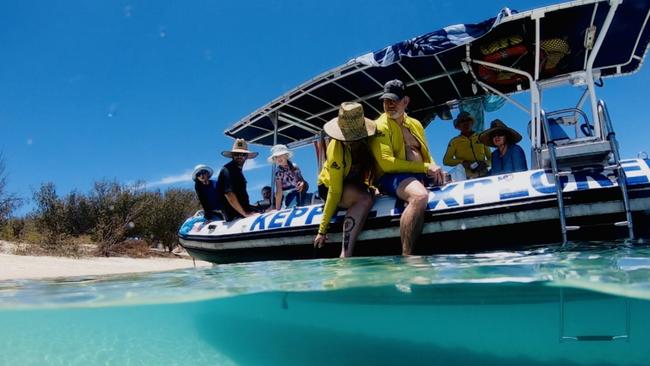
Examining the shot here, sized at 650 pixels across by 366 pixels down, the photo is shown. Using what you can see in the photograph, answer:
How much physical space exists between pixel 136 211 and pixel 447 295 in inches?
615

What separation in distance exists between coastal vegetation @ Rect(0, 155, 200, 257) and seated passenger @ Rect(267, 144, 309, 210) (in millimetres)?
7751

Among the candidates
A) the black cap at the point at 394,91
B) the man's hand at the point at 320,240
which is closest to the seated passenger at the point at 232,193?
the man's hand at the point at 320,240

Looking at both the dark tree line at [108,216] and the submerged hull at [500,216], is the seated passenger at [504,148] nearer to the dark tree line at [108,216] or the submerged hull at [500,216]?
the submerged hull at [500,216]

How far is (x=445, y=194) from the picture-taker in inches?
163

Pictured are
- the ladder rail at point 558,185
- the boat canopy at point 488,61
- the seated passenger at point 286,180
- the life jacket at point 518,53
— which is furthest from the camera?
the seated passenger at point 286,180

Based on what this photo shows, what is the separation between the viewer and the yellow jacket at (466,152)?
5781 millimetres

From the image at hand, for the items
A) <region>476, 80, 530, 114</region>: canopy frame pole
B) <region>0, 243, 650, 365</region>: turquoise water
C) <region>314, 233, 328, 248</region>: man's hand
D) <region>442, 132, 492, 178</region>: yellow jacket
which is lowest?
<region>0, 243, 650, 365</region>: turquoise water

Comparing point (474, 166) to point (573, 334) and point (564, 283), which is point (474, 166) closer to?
point (573, 334)

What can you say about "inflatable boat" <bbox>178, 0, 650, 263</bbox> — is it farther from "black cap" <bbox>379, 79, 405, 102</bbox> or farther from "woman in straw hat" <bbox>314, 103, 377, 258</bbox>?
"black cap" <bbox>379, 79, 405, 102</bbox>

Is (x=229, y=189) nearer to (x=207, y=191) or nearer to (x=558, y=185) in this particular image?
(x=207, y=191)

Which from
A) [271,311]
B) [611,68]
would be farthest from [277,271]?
[611,68]

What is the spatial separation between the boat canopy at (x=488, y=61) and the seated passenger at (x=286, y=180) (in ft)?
2.96

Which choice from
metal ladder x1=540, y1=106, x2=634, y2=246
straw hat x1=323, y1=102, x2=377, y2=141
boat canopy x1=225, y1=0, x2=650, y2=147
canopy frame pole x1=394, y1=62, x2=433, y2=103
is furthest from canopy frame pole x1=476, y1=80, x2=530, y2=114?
straw hat x1=323, y1=102, x2=377, y2=141

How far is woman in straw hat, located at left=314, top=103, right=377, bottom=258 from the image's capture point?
13.2 ft
